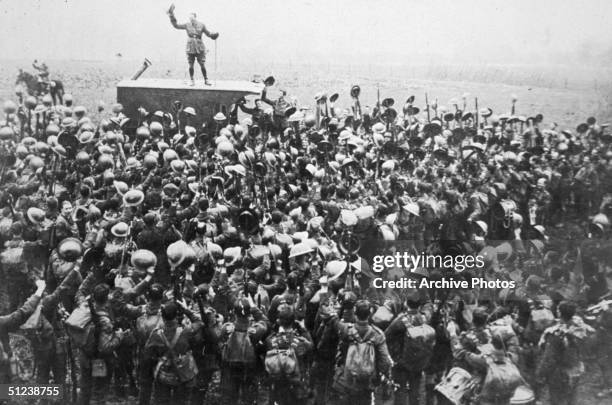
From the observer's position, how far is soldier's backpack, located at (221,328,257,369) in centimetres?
523

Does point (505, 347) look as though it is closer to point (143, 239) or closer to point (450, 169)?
point (143, 239)

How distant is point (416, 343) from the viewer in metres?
5.52

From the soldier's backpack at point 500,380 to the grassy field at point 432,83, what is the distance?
1542 centimetres

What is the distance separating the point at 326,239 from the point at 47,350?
13.1ft

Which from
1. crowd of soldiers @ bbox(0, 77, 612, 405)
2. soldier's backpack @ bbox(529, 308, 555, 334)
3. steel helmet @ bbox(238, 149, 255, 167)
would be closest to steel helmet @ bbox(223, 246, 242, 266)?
crowd of soldiers @ bbox(0, 77, 612, 405)

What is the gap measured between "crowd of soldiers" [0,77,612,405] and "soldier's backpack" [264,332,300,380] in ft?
0.07

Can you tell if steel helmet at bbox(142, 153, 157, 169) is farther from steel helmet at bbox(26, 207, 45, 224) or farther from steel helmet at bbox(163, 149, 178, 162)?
steel helmet at bbox(26, 207, 45, 224)

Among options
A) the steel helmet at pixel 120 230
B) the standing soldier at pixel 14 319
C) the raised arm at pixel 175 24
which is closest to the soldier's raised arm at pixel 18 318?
the standing soldier at pixel 14 319

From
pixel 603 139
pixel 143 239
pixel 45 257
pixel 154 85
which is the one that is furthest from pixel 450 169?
pixel 154 85

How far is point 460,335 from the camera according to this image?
Result: 18.2 ft

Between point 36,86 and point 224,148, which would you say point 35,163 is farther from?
point 36,86

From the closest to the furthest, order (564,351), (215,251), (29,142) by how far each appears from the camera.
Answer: (564,351) → (215,251) → (29,142)

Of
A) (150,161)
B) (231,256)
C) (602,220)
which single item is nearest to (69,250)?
(231,256)

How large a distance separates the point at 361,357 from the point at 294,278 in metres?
1.20
